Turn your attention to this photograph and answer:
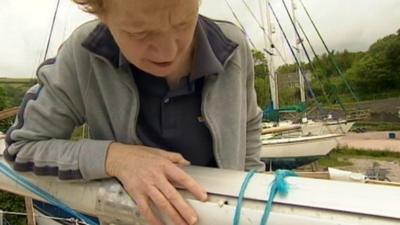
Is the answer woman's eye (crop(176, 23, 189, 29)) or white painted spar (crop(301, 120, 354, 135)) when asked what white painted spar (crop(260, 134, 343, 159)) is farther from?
woman's eye (crop(176, 23, 189, 29))

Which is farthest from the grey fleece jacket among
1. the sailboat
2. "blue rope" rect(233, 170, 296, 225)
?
the sailboat

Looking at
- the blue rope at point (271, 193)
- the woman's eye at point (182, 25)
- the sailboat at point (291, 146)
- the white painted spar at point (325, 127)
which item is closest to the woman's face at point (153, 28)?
the woman's eye at point (182, 25)

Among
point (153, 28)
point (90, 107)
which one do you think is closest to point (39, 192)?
point (90, 107)

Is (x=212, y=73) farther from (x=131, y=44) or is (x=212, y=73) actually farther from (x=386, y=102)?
(x=386, y=102)

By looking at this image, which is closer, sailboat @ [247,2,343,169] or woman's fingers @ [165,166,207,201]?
woman's fingers @ [165,166,207,201]

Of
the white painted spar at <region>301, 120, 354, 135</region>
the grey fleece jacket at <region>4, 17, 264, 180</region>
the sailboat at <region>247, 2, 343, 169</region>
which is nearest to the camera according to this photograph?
the grey fleece jacket at <region>4, 17, 264, 180</region>

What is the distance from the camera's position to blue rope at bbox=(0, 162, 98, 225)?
0.36m

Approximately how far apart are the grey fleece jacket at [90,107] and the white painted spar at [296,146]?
357 cm

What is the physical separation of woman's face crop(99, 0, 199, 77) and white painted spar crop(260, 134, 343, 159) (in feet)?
12.0

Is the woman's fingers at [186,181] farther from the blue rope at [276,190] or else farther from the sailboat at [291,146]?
the sailboat at [291,146]

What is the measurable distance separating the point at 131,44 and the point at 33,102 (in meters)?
0.12

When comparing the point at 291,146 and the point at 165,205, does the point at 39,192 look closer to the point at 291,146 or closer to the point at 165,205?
the point at 165,205

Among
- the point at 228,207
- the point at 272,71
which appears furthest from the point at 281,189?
the point at 272,71

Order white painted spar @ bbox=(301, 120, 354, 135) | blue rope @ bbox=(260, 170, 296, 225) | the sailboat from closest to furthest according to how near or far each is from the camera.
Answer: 1. blue rope @ bbox=(260, 170, 296, 225)
2. the sailboat
3. white painted spar @ bbox=(301, 120, 354, 135)
